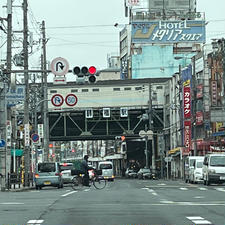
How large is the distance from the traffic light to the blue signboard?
86582mm

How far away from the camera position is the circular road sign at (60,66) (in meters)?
30.2

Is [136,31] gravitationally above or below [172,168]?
above

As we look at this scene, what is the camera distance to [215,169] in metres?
40.8

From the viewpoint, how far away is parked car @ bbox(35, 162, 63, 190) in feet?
139

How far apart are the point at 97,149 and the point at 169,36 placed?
6478cm

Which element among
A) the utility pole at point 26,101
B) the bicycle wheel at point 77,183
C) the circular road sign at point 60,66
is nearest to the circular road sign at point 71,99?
the utility pole at point 26,101

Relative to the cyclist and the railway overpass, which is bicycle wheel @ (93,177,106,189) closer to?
the cyclist

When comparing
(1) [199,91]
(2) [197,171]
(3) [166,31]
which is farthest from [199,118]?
(3) [166,31]

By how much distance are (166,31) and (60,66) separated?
88055mm

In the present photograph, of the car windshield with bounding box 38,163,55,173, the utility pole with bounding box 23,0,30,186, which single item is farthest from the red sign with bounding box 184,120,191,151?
the car windshield with bounding box 38,163,55,173

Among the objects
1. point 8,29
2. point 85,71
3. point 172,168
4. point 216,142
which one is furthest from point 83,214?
point 172,168

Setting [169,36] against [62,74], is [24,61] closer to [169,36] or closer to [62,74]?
[62,74]

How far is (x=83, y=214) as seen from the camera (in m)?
16.4

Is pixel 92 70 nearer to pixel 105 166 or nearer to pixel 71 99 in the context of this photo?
pixel 105 166
